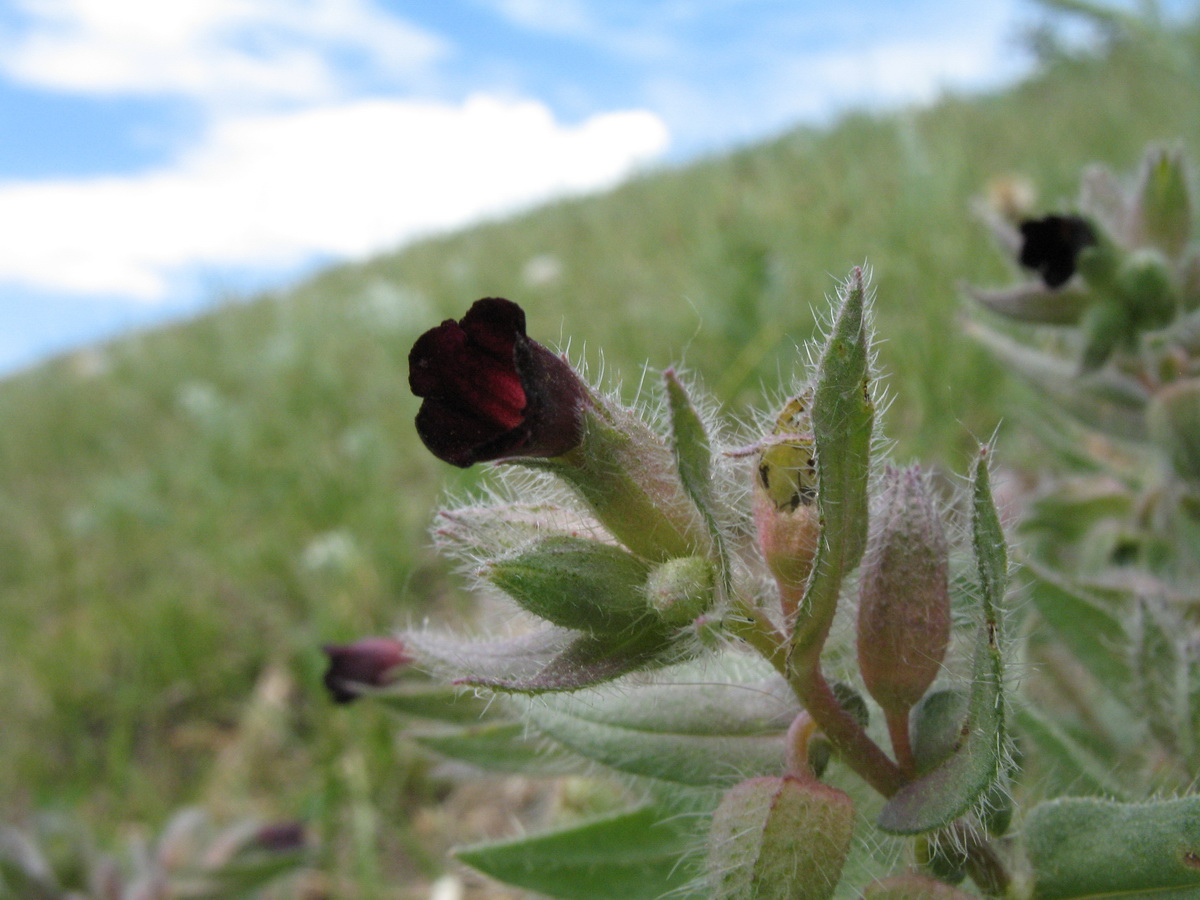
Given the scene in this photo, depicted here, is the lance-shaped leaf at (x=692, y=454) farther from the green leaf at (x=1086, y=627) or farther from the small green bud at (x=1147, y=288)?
the small green bud at (x=1147, y=288)

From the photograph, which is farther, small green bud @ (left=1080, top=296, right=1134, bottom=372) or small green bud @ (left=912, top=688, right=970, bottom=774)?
small green bud @ (left=1080, top=296, right=1134, bottom=372)

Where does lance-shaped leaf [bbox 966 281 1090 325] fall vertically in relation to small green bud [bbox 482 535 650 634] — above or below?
above

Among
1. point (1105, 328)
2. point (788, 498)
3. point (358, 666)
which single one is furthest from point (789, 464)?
point (1105, 328)

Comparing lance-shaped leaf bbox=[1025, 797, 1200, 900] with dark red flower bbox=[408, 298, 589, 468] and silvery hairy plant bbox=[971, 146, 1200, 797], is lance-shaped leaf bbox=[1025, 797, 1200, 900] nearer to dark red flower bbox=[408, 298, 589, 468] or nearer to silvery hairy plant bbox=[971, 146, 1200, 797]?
silvery hairy plant bbox=[971, 146, 1200, 797]

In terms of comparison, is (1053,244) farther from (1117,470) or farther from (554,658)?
(554,658)

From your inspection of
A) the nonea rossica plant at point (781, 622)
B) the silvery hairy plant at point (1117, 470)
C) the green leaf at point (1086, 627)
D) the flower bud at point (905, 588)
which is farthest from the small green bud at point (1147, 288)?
the flower bud at point (905, 588)

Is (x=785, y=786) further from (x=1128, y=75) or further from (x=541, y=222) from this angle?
(x=541, y=222)

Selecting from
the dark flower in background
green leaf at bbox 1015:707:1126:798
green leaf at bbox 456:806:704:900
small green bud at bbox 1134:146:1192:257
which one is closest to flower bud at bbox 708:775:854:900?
green leaf at bbox 456:806:704:900
